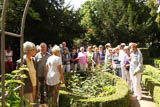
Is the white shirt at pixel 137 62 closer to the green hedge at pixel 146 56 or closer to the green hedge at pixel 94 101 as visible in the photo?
the green hedge at pixel 94 101

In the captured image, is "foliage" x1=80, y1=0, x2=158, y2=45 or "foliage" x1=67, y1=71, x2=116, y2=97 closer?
"foliage" x1=67, y1=71, x2=116, y2=97

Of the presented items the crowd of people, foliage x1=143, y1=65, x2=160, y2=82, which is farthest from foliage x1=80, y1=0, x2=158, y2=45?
the crowd of people

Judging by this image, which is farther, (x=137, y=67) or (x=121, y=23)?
(x=121, y=23)

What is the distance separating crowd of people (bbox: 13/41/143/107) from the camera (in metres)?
3.24

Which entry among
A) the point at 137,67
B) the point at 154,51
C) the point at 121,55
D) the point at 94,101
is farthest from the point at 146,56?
the point at 94,101

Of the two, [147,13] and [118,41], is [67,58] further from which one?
[147,13]

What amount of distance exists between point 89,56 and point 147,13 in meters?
14.6

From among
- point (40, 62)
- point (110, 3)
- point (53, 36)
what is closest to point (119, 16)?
point (110, 3)

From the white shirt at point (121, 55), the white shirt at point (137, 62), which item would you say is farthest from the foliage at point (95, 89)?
the white shirt at point (121, 55)

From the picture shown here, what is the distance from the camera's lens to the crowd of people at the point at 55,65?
3.24 metres

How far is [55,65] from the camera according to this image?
3.75 meters

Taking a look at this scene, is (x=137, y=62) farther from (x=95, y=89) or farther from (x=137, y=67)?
(x=95, y=89)

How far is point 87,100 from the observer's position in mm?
3557

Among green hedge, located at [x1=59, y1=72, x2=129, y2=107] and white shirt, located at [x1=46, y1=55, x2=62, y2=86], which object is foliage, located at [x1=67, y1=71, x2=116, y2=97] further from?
white shirt, located at [x1=46, y1=55, x2=62, y2=86]
